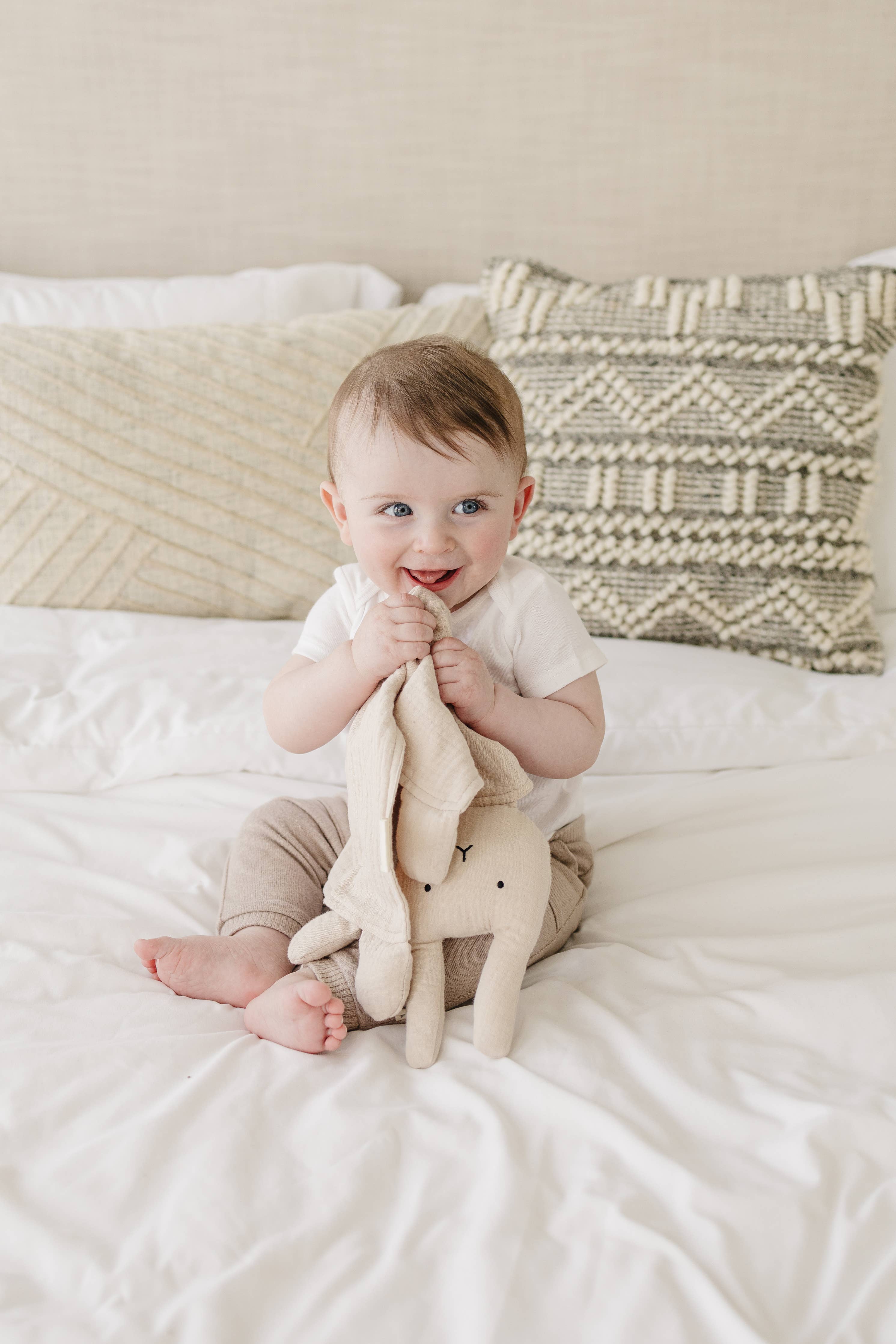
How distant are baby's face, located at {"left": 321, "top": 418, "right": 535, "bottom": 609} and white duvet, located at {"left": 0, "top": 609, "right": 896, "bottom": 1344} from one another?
1.11 feet

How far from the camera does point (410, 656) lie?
0.76m

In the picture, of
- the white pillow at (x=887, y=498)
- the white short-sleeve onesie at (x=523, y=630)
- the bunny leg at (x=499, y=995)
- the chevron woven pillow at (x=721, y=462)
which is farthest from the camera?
the white pillow at (x=887, y=498)

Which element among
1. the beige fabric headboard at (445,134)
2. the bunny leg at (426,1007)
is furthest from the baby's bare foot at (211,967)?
the beige fabric headboard at (445,134)

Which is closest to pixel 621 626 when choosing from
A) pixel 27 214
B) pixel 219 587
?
pixel 219 587

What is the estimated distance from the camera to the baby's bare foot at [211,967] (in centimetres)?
78

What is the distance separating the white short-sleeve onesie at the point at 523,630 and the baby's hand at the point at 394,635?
98mm

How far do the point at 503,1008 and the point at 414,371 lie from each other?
48cm

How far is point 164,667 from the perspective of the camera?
1.22 meters

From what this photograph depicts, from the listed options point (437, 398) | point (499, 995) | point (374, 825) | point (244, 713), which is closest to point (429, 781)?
point (374, 825)

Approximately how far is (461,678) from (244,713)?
0.44 meters

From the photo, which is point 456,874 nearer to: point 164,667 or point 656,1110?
point 656,1110

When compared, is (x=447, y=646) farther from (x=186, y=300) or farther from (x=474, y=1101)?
(x=186, y=300)

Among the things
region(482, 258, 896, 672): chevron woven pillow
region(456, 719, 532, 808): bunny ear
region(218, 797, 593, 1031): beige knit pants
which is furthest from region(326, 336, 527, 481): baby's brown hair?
region(482, 258, 896, 672): chevron woven pillow

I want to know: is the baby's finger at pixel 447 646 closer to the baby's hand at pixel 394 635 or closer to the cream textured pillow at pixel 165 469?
the baby's hand at pixel 394 635
